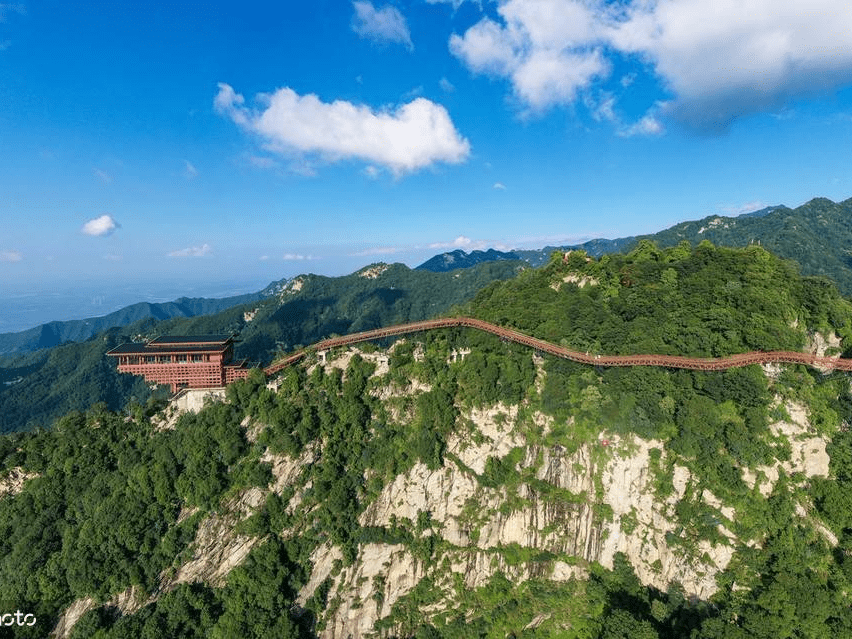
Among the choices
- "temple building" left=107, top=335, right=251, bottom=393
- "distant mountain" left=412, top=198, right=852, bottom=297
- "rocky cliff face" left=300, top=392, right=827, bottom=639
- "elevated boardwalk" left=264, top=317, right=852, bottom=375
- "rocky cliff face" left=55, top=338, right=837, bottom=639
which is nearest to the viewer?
"rocky cliff face" left=55, top=338, right=837, bottom=639

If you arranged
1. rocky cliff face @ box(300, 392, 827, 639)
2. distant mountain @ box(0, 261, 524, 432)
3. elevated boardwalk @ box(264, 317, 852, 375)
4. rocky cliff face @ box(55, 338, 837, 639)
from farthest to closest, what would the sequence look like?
1. distant mountain @ box(0, 261, 524, 432)
2. elevated boardwalk @ box(264, 317, 852, 375)
3. rocky cliff face @ box(300, 392, 827, 639)
4. rocky cliff face @ box(55, 338, 837, 639)

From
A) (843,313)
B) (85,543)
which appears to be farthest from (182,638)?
(843,313)

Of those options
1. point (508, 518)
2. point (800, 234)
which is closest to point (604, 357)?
point (508, 518)

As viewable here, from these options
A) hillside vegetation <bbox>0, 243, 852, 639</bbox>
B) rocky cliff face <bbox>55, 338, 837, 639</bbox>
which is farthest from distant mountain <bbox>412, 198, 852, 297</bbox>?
rocky cliff face <bbox>55, 338, 837, 639</bbox>

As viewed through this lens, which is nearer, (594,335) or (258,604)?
(258,604)

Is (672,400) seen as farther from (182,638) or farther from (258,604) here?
(182,638)

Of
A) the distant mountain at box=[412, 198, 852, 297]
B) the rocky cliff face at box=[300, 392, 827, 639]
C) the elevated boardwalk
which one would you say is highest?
the distant mountain at box=[412, 198, 852, 297]

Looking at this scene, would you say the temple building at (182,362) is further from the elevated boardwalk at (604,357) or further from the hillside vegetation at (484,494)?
the elevated boardwalk at (604,357)

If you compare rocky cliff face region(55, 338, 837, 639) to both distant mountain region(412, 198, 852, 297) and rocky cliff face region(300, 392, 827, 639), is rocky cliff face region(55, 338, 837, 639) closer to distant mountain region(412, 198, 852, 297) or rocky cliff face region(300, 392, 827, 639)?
rocky cliff face region(300, 392, 827, 639)
